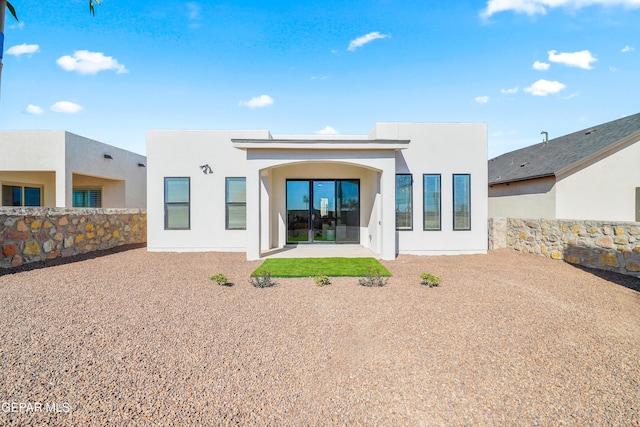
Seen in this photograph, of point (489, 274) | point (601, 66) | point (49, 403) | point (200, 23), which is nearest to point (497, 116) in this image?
point (601, 66)

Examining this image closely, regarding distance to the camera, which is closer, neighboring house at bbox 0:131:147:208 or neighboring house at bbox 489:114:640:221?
neighboring house at bbox 489:114:640:221

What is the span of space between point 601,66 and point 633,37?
43.6 inches

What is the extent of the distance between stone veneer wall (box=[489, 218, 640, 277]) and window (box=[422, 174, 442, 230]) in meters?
2.63

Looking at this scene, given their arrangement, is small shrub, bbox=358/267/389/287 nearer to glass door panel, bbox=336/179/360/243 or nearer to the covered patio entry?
the covered patio entry

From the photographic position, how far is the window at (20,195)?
48.4 feet

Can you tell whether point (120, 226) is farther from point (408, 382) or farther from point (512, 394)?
point (512, 394)

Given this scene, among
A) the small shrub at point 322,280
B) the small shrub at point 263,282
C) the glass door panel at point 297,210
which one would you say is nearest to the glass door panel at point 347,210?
the glass door panel at point 297,210

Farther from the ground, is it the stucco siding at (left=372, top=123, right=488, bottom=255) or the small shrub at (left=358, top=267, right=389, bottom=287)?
the stucco siding at (left=372, top=123, right=488, bottom=255)

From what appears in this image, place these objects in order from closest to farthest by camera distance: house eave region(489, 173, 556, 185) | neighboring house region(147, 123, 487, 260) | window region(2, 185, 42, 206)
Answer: neighboring house region(147, 123, 487, 260) → house eave region(489, 173, 556, 185) → window region(2, 185, 42, 206)

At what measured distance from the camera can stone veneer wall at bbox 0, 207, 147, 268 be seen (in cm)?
713

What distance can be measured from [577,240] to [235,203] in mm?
10762

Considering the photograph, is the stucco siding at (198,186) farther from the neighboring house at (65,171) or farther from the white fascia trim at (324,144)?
the neighboring house at (65,171)

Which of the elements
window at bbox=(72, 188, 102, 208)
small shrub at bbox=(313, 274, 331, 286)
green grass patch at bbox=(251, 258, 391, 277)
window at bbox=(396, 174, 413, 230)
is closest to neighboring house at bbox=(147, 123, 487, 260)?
window at bbox=(396, 174, 413, 230)

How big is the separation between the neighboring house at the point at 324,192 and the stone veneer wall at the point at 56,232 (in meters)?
1.71
